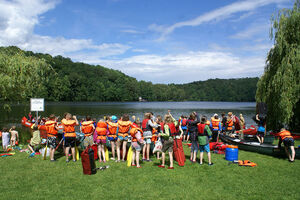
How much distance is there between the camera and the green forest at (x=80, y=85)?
42.2 feet

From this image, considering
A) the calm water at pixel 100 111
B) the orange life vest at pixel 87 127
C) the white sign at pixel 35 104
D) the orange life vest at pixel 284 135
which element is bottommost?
the calm water at pixel 100 111

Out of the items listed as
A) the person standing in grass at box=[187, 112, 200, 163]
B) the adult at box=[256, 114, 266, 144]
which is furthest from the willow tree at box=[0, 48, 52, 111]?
the adult at box=[256, 114, 266, 144]

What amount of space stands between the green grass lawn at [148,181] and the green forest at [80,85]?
19.7ft

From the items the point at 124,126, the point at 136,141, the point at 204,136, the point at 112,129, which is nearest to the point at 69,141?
the point at 112,129

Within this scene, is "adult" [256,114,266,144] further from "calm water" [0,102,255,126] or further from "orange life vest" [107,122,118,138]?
"calm water" [0,102,255,126]

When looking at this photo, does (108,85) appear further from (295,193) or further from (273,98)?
(295,193)

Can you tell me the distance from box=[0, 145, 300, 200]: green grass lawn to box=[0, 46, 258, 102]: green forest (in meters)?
5.99

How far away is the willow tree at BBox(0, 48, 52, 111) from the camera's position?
12.4 metres

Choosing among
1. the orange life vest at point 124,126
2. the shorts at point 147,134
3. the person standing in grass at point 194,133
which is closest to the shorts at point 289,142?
the person standing in grass at point 194,133

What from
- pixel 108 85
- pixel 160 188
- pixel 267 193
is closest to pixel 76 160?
pixel 160 188

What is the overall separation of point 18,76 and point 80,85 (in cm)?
9228

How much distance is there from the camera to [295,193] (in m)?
5.70

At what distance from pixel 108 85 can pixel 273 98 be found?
107102 millimetres

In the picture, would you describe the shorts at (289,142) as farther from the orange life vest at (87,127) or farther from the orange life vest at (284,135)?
the orange life vest at (87,127)
